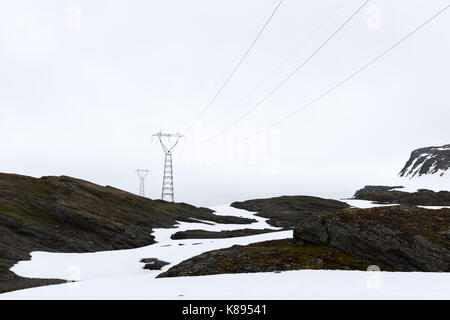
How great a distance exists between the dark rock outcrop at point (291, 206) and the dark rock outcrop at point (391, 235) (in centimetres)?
8977

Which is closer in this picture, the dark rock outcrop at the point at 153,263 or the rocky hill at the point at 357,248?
the rocky hill at the point at 357,248

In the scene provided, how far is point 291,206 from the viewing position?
142750 millimetres

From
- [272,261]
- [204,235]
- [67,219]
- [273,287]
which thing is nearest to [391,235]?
[272,261]

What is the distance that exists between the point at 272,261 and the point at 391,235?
947 centimetres

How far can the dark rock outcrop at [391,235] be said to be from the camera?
24641 mm

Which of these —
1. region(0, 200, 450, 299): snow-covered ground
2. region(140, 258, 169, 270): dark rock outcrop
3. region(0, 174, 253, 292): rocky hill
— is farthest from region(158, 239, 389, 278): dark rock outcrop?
region(0, 174, 253, 292): rocky hill

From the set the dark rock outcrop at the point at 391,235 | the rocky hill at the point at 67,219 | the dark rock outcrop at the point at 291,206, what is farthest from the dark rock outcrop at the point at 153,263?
the dark rock outcrop at the point at 291,206

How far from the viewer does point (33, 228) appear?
62.2 metres

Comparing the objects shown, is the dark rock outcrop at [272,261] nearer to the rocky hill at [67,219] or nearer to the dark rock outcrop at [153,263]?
the dark rock outcrop at [153,263]

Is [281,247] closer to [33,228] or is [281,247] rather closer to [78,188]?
[33,228]
